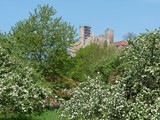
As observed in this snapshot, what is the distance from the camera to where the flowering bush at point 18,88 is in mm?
15047

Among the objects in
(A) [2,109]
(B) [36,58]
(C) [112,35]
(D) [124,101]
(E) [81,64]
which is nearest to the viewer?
(D) [124,101]

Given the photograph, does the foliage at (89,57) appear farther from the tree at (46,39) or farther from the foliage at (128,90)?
the foliage at (128,90)

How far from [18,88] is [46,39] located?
17.9 metres

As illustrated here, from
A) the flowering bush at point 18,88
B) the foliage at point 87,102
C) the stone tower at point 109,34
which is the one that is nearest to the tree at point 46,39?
the flowering bush at point 18,88

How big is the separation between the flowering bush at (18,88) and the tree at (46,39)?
14.0 metres

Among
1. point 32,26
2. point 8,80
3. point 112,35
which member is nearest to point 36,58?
point 32,26

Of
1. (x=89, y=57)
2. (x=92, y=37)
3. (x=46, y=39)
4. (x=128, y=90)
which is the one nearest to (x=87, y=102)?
(x=128, y=90)

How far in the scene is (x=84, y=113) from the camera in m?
10.1

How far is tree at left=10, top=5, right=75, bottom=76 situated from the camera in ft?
107

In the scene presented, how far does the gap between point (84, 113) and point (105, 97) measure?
0.81m

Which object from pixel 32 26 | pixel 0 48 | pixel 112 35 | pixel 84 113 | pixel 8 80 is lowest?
pixel 84 113

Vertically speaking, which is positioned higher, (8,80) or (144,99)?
(8,80)

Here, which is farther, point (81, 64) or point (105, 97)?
point (81, 64)

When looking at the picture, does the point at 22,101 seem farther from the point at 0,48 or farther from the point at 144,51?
the point at 144,51
